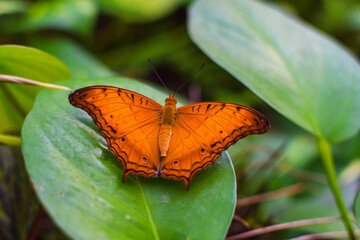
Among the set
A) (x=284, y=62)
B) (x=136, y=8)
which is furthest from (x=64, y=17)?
(x=284, y=62)

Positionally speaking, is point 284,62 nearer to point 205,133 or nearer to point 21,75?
point 205,133

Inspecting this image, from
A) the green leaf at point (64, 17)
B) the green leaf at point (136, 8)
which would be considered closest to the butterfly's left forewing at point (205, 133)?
the green leaf at point (64, 17)

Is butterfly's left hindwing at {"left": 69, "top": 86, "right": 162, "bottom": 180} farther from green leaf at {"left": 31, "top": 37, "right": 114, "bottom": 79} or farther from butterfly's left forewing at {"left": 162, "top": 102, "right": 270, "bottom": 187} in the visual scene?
green leaf at {"left": 31, "top": 37, "right": 114, "bottom": 79}

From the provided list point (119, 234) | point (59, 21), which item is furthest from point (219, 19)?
point (119, 234)

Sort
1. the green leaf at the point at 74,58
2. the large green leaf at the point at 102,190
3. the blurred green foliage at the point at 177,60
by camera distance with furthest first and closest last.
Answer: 1. the green leaf at the point at 74,58
2. the blurred green foliage at the point at 177,60
3. the large green leaf at the point at 102,190

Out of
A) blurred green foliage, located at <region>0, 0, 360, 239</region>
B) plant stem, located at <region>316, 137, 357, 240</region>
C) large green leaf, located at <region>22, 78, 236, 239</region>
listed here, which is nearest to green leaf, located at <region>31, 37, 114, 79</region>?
blurred green foliage, located at <region>0, 0, 360, 239</region>

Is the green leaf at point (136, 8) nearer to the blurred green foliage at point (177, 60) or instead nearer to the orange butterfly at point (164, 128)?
the blurred green foliage at point (177, 60)

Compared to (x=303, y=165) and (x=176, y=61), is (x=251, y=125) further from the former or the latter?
(x=176, y=61)
